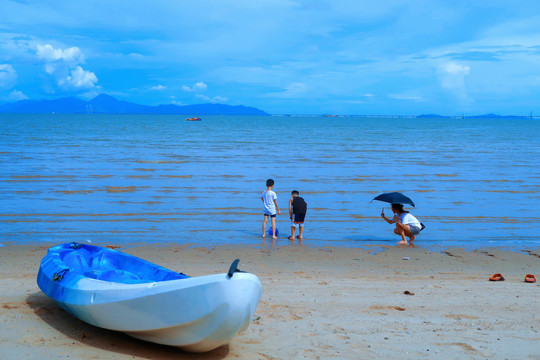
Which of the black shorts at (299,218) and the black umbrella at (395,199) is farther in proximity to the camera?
the black shorts at (299,218)

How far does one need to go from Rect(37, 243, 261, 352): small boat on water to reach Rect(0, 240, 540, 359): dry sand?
34cm

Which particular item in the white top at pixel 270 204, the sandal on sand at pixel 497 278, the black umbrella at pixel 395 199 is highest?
the black umbrella at pixel 395 199

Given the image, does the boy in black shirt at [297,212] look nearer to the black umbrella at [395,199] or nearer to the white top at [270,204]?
the white top at [270,204]

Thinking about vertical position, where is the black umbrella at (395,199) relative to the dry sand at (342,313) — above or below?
above

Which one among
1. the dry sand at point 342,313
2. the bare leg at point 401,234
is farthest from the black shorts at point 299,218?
the bare leg at point 401,234

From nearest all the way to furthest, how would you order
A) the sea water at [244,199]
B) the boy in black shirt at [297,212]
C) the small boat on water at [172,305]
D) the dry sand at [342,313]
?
the small boat on water at [172,305]
the dry sand at [342,313]
the boy in black shirt at [297,212]
the sea water at [244,199]

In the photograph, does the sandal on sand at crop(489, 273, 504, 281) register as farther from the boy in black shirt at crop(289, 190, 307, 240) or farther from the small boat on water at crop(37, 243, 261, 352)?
the small boat on water at crop(37, 243, 261, 352)

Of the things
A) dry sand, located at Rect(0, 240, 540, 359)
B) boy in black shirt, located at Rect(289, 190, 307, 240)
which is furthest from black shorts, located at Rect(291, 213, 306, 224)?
dry sand, located at Rect(0, 240, 540, 359)

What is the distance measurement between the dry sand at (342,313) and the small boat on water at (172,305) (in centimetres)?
34

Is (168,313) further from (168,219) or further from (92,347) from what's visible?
(168,219)

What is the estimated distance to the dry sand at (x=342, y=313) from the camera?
18.5 feet

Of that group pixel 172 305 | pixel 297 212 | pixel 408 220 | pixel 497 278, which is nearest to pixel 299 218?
pixel 297 212

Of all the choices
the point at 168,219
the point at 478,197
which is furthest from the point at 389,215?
the point at 168,219

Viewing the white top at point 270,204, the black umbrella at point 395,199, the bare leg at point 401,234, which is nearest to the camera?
the black umbrella at point 395,199
